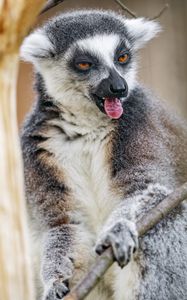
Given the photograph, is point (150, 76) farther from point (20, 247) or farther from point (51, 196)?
point (20, 247)

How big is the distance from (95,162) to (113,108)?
1.03 ft

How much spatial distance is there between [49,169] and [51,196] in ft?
0.47

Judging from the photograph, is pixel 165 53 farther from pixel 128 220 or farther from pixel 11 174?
pixel 11 174

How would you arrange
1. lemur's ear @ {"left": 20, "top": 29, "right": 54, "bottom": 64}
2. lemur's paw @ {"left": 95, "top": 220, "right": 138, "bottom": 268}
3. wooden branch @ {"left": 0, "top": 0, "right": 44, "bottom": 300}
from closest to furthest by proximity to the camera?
wooden branch @ {"left": 0, "top": 0, "right": 44, "bottom": 300}
lemur's paw @ {"left": 95, "top": 220, "right": 138, "bottom": 268}
lemur's ear @ {"left": 20, "top": 29, "right": 54, "bottom": 64}

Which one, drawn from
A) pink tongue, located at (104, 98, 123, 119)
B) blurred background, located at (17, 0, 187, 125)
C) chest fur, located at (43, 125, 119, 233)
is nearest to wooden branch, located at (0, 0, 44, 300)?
pink tongue, located at (104, 98, 123, 119)

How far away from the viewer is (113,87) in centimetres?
351

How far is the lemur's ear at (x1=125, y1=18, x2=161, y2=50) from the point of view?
4105 millimetres

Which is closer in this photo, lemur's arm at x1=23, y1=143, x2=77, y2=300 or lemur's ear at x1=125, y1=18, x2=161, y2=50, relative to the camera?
lemur's arm at x1=23, y1=143, x2=77, y2=300

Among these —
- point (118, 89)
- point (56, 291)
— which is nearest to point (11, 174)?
point (118, 89)

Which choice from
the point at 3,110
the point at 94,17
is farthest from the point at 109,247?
the point at 94,17

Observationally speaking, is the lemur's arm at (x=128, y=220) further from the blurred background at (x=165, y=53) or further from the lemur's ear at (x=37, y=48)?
the blurred background at (x=165, y=53)

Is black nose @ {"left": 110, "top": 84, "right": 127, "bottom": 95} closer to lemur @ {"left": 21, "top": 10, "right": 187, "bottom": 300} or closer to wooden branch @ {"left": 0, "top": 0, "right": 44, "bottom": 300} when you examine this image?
lemur @ {"left": 21, "top": 10, "right": 187, "bottom": 300}

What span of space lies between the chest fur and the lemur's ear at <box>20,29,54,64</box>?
46 centimetres

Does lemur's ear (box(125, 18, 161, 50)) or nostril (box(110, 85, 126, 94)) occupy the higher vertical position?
lemur's ear (box(125, 18, 161, 50))
